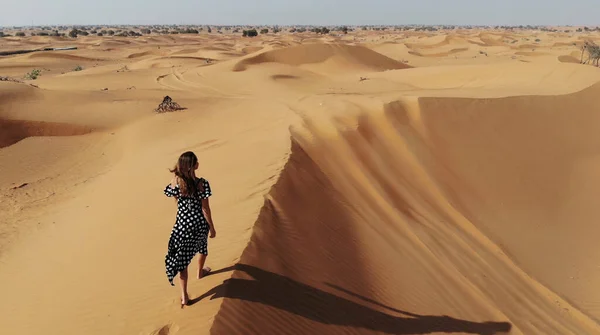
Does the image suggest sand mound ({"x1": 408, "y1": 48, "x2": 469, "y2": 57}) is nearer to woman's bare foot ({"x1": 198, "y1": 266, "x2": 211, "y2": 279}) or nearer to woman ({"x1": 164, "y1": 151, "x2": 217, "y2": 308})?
→ woman's bare foot ({"x1": 198, "y1": 266, "x2": 211, "y2": 279})

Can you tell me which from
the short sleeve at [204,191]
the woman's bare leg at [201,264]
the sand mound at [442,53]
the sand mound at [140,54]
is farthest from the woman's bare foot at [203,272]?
the sand mound at [442,53]

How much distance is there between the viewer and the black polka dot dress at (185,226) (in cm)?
414

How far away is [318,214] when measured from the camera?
658 cm

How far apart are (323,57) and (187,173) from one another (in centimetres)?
3018

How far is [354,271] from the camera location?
5664 mm

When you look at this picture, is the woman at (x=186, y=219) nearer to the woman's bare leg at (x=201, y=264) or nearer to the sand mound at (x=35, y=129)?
the woman's bare leg at (x=201, y=264)

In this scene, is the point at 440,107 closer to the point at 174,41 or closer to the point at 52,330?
the point at 52,330

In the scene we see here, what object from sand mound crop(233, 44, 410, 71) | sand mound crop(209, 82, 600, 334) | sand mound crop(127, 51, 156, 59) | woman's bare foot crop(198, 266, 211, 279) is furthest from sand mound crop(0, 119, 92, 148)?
sand mound crop(127, 51, 156, 59)

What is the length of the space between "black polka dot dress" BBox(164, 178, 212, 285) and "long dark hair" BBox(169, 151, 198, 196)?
68mm

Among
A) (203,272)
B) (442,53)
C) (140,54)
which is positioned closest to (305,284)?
(203,272)

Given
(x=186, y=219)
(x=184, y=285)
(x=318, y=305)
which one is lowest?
(x=318, y=305)

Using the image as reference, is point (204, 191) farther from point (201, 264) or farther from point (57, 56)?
point (57, 56)

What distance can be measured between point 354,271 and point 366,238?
98cm

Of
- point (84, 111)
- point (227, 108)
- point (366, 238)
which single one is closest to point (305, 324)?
point (366, 238)
